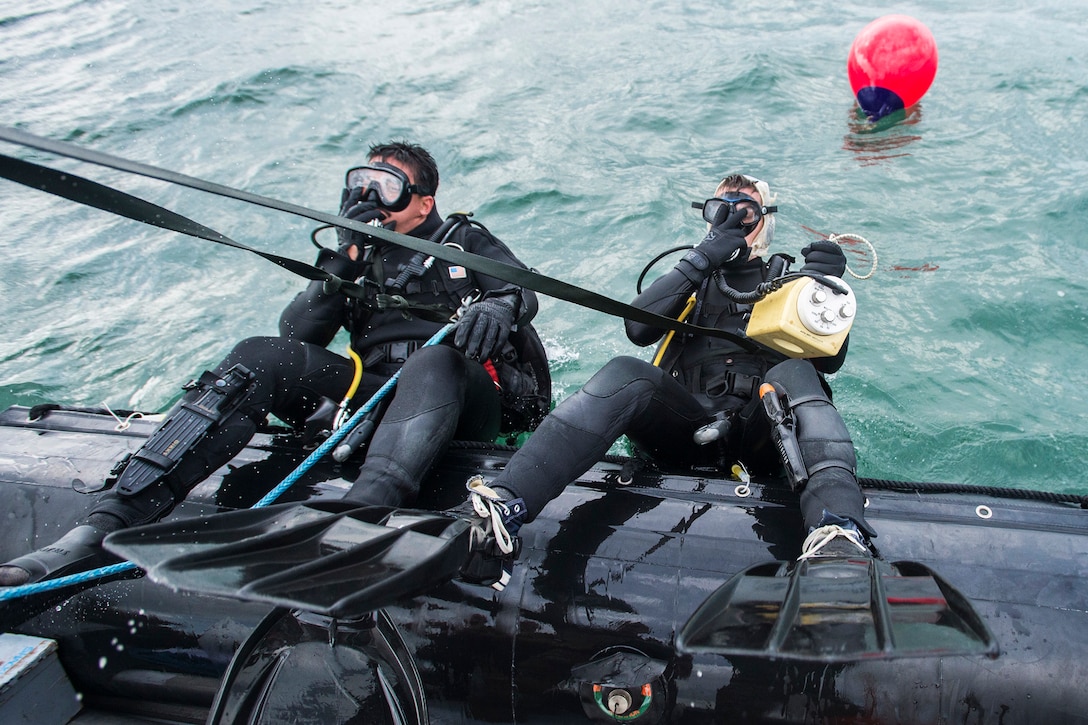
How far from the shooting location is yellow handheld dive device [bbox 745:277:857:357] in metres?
2.85

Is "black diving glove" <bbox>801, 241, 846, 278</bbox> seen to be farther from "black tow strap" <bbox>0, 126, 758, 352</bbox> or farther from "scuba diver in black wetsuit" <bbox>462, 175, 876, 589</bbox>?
"black tow strap" <bbox>0, 126, 758, 352</bbox>

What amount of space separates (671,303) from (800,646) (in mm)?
1825

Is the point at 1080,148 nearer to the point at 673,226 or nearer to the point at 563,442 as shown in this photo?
the point at 673,226

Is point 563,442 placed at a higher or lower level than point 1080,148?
lower

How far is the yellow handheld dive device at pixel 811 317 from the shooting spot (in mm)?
2852

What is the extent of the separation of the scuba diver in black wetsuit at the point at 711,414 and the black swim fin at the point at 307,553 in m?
0.30

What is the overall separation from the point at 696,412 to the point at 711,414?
15 centimetres

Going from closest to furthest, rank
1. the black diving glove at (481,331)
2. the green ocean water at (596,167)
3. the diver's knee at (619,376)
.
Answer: the diver's knee at (619,376) < the black diving glove at (481,331) < the green ocean water at (596,167)

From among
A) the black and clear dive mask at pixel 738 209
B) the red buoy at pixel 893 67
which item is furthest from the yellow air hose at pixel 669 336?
the red buoy at pixel 893 67

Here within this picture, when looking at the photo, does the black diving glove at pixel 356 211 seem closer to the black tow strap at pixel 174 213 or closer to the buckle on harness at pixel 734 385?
the black tow strap at pixel 174 213

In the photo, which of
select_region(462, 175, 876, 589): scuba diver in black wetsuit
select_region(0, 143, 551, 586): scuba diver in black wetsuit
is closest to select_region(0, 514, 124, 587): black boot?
select_region(0, 143, 551, 586): scuba diver in black wetsuit

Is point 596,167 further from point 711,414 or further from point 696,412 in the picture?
point 696,412

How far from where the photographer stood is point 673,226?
635cm

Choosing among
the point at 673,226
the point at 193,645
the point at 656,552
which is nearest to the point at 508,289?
the point at 656,552
